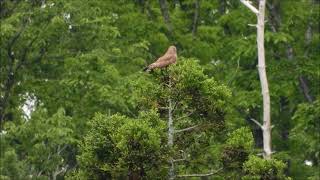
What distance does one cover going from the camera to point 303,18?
70.4ft

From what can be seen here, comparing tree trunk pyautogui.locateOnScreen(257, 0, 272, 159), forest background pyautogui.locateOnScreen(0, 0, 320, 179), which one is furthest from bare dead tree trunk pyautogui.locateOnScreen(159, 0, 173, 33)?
tree trunk pyautogui.locateOnScreen(257, 0, 272, 159)

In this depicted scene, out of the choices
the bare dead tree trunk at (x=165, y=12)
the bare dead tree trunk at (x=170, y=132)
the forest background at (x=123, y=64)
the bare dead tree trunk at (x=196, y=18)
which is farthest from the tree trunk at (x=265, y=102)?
the bare dead tree trunk at (x=170, y=132)

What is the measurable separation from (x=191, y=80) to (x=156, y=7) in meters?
14.5

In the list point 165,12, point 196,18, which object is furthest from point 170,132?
point 196,18

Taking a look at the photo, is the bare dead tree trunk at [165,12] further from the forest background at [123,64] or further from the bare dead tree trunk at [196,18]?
the bare dead tree trunk at [196,18]

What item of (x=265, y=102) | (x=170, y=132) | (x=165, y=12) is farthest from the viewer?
(x=165, y=12)

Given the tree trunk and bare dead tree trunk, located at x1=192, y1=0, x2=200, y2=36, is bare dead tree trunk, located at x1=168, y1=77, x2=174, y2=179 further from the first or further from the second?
bare dead tree trunk, located at x1=192, y1=0, x2=200, y2=36

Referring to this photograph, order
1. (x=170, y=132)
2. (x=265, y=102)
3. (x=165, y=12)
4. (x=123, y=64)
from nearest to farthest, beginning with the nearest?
(x=170, y=132) < (x=265, y=102) < (x=123, y=64) < (x=165, y=12)

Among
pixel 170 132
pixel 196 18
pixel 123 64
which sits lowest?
pixel 170 132

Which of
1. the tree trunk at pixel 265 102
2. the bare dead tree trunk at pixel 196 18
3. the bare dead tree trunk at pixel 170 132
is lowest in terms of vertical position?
the bare dead tree trunk at pixel 170 132

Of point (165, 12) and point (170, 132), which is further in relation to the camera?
point (165, 12)

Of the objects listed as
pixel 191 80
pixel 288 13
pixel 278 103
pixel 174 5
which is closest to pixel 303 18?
pixel 288 13

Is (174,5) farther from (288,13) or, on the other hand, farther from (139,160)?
(139,160)

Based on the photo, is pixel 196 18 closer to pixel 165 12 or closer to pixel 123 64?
pixel 165 12
